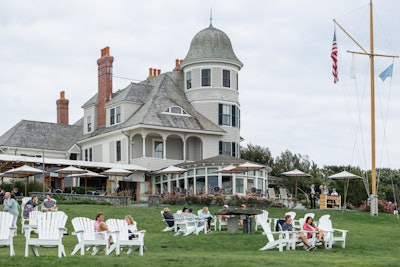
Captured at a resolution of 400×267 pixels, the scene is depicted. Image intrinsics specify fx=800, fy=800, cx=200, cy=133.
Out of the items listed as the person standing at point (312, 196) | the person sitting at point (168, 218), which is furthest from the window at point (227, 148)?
the person sitting at point (168, 218)

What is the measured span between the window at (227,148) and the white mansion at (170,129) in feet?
0.22

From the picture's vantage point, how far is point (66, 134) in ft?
203

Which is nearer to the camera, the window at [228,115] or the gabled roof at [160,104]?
the gabled roof at [160,104]

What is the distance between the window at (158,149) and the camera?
175ft

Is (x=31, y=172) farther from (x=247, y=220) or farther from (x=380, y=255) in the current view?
(x=380, y=255)

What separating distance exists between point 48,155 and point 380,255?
41479 mm

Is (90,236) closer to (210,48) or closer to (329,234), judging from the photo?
(329,234)

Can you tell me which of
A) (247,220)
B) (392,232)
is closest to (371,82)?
(392,232)

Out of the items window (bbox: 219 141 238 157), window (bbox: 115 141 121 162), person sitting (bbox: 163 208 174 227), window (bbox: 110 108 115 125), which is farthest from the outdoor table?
window (bbox: 110 108 115 125)

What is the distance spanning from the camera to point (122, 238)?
19.2 meters

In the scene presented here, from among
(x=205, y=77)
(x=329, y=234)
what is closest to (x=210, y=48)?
(x=205, y=77)

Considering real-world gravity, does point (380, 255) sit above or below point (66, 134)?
below

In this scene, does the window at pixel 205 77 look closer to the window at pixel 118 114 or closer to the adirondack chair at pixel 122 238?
the window at pixel 118 114

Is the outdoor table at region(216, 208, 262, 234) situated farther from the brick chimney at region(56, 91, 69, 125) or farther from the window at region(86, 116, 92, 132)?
the brick chimney at region(56, 91, 69, 125)
